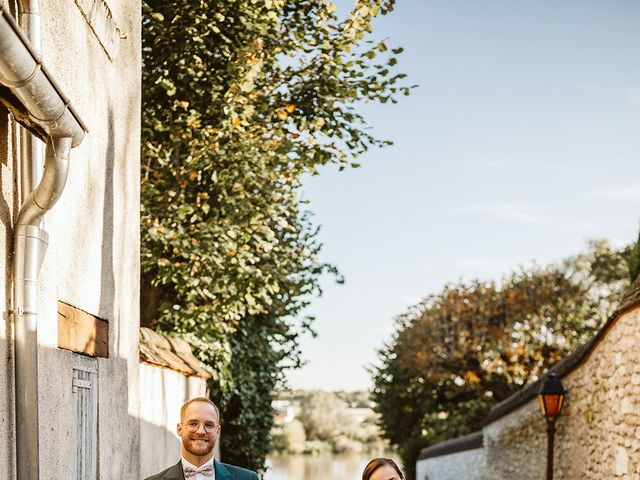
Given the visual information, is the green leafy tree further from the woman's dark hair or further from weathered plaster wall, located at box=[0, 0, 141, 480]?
the woman's dark hair

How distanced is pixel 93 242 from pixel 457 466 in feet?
57.9

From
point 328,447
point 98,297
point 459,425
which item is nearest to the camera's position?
point 98,297

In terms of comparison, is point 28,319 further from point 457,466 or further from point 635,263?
point 457,466

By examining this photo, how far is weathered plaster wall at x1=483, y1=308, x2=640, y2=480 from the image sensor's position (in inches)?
356

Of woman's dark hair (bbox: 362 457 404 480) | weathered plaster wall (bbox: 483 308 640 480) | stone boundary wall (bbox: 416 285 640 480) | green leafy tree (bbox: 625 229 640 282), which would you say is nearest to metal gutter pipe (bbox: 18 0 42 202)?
woman's dark hair (bbox: 362 457 404 480)

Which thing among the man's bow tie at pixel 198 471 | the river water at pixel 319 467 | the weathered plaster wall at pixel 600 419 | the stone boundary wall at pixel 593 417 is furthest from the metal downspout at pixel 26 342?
the river water at pixel 319 467

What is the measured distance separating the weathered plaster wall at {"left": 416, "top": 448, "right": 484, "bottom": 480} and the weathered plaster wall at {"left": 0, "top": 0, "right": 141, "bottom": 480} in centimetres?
1371

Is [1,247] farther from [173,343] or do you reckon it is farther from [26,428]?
[173,343]

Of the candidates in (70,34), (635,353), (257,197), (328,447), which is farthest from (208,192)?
(328,447)

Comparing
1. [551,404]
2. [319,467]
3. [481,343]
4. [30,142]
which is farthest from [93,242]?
[319,467]

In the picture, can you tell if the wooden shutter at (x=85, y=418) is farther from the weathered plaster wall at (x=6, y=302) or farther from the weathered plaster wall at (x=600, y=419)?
the weathered plaster wall at (x=600, y=419)

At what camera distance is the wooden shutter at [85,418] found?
18.9ft

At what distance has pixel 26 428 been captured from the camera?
440 cm

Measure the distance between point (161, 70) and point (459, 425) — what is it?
19.9m
